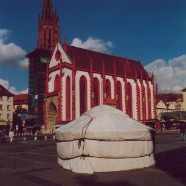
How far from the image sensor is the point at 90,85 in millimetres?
49531

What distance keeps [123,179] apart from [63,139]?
2822mm

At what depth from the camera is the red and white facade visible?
4753 centimetres

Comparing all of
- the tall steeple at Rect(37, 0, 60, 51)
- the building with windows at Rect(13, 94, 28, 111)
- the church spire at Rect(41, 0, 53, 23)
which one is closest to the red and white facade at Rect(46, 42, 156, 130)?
the tall steeple at Rect(37, 0, 60, 51)

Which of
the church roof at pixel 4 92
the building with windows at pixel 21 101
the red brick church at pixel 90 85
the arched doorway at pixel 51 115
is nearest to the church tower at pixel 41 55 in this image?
the church roof at pixel 4 92

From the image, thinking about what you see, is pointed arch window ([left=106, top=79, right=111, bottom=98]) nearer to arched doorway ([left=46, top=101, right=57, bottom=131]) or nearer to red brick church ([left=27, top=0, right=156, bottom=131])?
red brick church ([left=27, top=0, right=156, bottom=131])

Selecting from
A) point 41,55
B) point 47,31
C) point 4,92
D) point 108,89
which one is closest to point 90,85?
point 108,89

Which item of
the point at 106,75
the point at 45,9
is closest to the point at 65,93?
the point at 106,75

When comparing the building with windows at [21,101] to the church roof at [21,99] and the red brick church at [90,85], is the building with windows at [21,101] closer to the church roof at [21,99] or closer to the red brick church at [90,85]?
the church roof at [21,99]

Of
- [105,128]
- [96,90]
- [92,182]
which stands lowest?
[92,182]

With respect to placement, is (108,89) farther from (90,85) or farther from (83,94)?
(83,94)

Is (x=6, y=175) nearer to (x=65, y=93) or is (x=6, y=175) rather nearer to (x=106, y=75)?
(x=65, y=93)

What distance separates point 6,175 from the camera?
8570 mm

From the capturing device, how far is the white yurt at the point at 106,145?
8648mm

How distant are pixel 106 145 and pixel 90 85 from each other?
4098 centimetres
